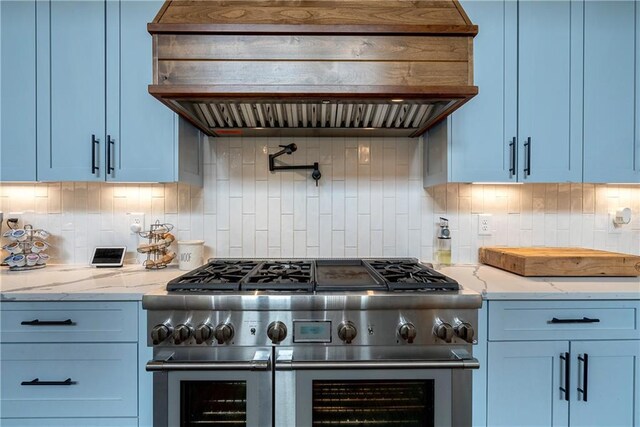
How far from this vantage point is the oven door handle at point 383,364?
118 centimetres

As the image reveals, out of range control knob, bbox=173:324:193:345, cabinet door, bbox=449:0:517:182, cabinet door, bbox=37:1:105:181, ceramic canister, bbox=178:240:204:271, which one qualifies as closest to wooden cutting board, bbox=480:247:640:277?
cabinet door, bbox=449:0:517:182

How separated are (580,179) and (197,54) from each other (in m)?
1.93

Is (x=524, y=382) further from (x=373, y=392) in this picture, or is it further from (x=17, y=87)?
(x=17, y=87)

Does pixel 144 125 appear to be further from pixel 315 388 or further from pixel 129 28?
pixel 315 388

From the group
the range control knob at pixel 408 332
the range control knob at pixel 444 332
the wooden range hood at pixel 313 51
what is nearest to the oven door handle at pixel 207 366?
the range control knob at pixel 408 332

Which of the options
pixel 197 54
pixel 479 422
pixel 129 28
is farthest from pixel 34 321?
pixel 479 422

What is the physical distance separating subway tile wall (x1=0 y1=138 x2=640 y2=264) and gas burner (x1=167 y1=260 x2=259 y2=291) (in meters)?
0.26

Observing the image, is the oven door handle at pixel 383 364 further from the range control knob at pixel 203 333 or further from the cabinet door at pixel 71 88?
the cabinet door at pixel 71 88

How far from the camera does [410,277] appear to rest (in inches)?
55.6

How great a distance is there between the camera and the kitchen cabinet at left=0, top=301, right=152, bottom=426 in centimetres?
127

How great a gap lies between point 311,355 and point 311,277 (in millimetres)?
324

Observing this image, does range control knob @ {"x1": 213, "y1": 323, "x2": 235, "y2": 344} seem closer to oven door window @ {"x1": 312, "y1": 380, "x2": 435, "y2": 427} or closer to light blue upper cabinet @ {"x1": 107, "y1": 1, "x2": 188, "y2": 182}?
oven door window @ {"x1": 312, "y1": 380, "x2": 435, "y2": 427}

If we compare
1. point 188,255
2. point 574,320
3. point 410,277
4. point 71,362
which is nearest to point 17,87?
point 188,255

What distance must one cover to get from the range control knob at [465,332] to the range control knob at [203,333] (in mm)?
937
